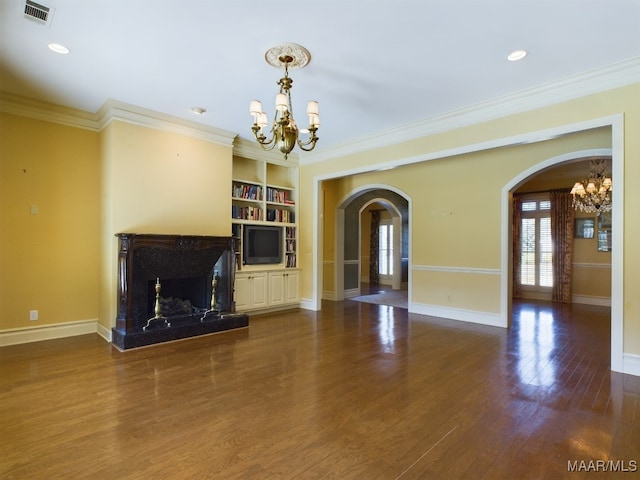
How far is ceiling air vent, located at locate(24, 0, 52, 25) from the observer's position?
8.96 ft

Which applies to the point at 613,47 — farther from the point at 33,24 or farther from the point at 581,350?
the point at 33,24

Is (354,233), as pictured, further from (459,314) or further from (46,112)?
(46,112)

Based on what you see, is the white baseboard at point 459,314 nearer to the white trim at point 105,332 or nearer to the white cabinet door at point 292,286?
the white cabinet door at point 292,286

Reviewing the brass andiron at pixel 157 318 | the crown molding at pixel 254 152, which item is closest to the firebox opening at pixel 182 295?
the brass andiron at pixel 157 318

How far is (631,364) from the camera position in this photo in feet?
11.5

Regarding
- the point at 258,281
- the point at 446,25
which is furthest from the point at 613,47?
the point at 258,281

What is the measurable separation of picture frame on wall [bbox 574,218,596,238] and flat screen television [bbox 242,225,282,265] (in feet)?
23.4

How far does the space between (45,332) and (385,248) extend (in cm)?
963

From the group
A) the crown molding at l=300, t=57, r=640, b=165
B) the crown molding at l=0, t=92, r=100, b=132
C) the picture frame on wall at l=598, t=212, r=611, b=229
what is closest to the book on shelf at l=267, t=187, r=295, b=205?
the crown molding at l=300, t=57, r=640, b=165

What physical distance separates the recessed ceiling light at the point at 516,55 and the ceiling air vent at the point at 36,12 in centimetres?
413

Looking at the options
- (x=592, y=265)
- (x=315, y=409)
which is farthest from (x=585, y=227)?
(x=315, y=409)

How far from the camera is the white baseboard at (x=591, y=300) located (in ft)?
25.6

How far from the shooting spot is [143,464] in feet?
6.73

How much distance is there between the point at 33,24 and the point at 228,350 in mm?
3769
